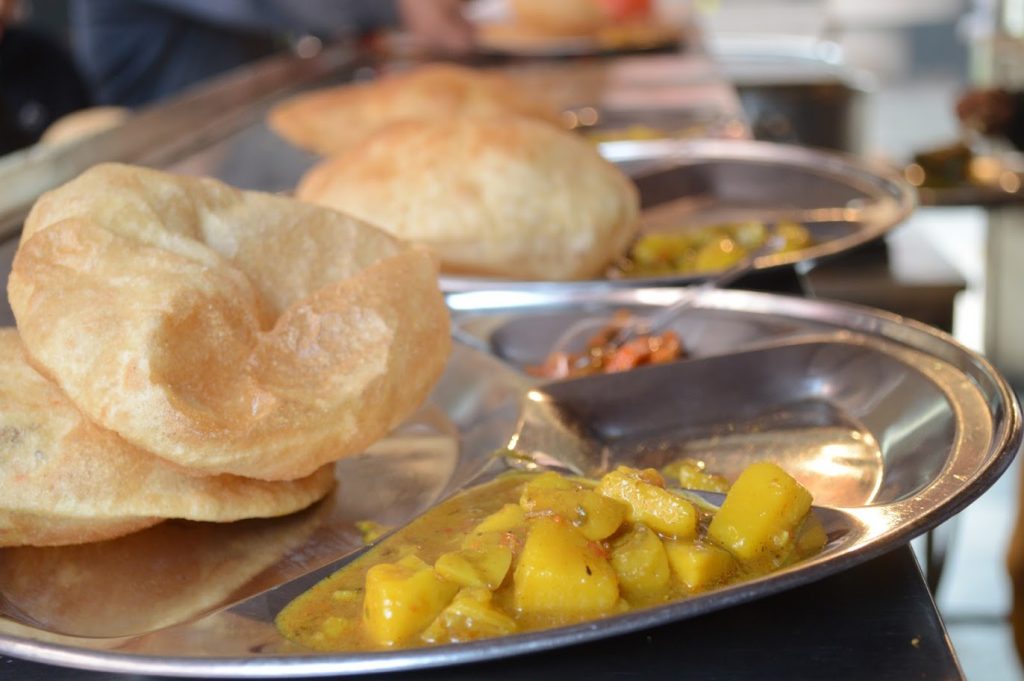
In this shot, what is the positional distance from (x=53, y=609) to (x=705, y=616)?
0.60 meters

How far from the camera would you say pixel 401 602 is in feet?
3.26

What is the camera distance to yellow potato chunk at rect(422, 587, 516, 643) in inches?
38.6

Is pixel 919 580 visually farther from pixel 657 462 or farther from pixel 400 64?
pixel 400 64

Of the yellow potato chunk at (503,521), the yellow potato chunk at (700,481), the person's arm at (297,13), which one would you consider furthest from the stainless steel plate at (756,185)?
the person's arm at (297,13)

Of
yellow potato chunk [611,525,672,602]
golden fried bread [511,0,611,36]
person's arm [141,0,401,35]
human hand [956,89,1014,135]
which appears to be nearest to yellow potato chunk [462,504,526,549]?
yellow potato chunk [611,525,672,602]

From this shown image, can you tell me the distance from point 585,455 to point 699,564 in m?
0.42

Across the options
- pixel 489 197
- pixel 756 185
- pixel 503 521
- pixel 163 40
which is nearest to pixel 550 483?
pixel 503 521

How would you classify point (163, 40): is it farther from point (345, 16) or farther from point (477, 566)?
point (477, 566)

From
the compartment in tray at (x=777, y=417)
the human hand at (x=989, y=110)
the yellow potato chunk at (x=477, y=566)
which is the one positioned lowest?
the human hand at (x=989, y=110)

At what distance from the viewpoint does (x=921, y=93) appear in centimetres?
1260

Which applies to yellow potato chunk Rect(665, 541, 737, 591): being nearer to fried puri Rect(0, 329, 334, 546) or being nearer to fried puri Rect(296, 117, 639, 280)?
fried puri Rect(0, 329, 334, 546)

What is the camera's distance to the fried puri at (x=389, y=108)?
298 cm

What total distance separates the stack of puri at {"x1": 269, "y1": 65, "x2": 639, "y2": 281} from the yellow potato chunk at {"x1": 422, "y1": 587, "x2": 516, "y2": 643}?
1.15 m

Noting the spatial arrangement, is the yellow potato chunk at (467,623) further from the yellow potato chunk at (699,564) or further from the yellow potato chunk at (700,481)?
the yellow potato chunk at (700,481)
